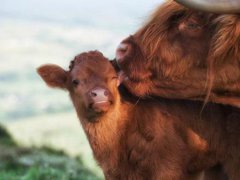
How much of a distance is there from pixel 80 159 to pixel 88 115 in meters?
5.56

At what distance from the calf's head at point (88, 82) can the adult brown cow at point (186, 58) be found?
0.59ft

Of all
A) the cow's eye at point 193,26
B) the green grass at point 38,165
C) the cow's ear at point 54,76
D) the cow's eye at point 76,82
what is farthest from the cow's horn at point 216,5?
the green grass at point 38,165

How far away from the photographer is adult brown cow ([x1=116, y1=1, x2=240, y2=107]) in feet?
20.3

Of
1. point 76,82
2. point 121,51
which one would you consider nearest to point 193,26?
point 121,51

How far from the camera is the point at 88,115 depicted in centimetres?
639

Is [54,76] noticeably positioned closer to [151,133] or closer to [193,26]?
[151,133]

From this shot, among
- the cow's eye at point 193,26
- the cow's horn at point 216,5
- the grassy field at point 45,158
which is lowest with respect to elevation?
the grassy field at point 45,158

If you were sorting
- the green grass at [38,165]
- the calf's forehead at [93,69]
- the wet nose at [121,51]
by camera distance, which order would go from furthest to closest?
the green grass at [38,165] → the calf's forehead at [93,69] → the wet nose at [121,51]

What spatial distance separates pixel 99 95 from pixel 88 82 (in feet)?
0.84

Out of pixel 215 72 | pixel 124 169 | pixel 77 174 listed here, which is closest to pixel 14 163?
pixel 77 174

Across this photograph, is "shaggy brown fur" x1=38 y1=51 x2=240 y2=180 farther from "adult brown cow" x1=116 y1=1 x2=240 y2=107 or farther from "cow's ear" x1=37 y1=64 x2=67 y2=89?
"adult brown cow" x1=116 y1=1 x2=240 y2=107

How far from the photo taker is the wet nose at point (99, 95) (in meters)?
6.13

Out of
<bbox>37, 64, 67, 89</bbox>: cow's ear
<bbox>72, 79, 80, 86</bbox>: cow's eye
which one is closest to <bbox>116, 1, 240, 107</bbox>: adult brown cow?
<bbox>72, 79, 80, 86</bbox>: cow's eye

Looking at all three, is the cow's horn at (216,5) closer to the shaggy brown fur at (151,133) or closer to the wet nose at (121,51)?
the wet nose at (121,51)
